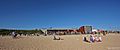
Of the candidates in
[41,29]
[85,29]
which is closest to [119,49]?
[85,29]

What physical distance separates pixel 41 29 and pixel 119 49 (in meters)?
56.6

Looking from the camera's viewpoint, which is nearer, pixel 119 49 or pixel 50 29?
pixel 119 49

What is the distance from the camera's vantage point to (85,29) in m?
61.3

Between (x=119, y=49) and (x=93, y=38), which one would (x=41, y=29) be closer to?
(x=93, y=38)

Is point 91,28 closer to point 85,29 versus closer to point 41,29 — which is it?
point 85,29

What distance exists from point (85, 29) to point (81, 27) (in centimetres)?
141

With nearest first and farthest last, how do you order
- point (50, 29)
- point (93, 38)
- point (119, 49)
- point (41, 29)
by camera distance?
1. point (119, 49)
2. point (93, 38)
3. point (41, 29)
4. point (50, 29)

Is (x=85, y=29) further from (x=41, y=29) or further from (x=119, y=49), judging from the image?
(x=119, y=49)

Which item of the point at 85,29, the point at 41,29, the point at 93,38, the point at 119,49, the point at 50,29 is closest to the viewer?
the point at 119,49

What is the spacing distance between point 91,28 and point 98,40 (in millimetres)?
44733

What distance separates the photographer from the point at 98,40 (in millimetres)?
18375

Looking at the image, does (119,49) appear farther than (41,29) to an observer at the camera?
No

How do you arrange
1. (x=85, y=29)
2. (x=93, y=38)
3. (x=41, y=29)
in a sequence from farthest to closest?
(x=41, y=29), (x=85, y=29), (x=93, y=38)

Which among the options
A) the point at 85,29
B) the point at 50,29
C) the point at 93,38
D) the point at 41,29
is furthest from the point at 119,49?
the point at 50,29
